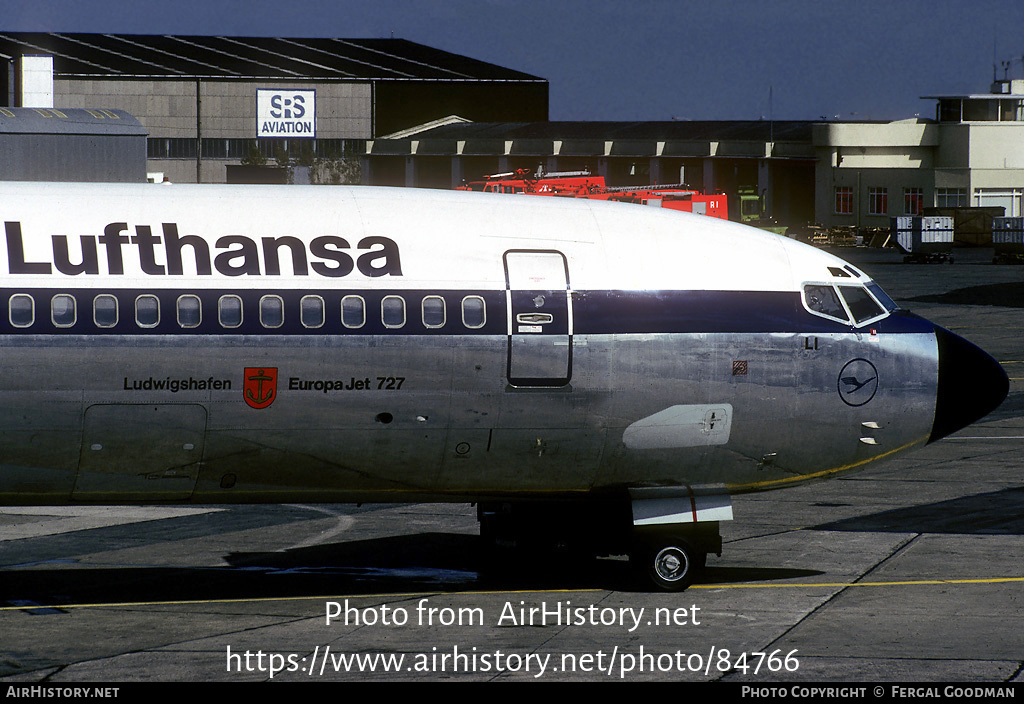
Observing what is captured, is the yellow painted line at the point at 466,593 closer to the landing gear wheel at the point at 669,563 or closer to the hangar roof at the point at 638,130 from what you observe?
the landing gear wheel at the point at 669,563

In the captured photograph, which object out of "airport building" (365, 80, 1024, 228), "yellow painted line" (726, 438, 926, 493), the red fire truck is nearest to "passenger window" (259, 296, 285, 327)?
"yellow painted line" (726, 438, 926, 493)

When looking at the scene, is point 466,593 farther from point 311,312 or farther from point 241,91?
point 241,91

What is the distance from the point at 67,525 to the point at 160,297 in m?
10.0

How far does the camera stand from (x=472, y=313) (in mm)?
20234

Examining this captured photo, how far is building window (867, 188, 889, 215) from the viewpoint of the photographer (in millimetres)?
135375

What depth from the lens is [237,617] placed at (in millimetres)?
20109

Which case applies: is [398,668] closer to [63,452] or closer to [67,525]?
[63,452]

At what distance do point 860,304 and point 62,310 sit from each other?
12281 mm

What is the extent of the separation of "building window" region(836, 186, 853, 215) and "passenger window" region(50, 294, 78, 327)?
12557 centimetres

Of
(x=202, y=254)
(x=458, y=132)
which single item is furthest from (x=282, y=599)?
(x=458, y=132)

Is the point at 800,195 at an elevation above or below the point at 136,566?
above

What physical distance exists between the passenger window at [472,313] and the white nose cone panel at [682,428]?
2854 millimetres

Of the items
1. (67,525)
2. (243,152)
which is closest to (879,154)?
(243,152)

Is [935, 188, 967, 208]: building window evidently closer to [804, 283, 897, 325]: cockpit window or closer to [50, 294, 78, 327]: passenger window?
[804, 283, 897, 325]: cockpit window
